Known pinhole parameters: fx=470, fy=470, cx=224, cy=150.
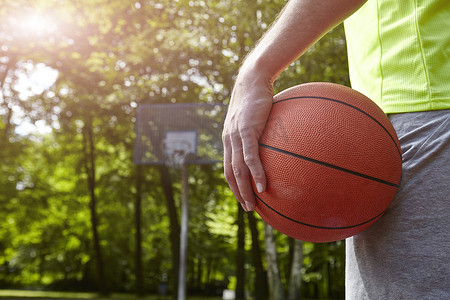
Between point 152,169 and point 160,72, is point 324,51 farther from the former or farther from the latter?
point 152,169

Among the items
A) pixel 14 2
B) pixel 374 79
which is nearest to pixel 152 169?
pixel 14 2

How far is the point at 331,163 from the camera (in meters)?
1.28

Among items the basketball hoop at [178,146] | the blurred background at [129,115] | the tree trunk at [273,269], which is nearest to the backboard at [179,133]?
the basketball hoop at [178,146]

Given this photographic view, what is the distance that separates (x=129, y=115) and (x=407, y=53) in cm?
1330

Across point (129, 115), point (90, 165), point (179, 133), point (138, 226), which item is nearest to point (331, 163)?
point (179, 133)

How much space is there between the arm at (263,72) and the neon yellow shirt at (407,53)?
183 mm

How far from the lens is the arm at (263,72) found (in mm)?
1169

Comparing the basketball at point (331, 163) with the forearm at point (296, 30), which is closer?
the forearm at point (296, 30)

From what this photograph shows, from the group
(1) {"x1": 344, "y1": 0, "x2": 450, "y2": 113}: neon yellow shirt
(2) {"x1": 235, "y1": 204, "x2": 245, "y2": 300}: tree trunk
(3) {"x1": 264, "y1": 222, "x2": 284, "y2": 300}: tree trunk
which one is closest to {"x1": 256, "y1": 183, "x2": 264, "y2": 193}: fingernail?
(1) {"x1": 344, "y1": 0, "x2": 450, "y2": 113}: neon yellow shirt

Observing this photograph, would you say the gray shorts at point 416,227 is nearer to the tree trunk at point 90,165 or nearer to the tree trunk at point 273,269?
the tree trunk at point 273,269

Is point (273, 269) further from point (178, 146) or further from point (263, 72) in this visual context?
point (263, 72)

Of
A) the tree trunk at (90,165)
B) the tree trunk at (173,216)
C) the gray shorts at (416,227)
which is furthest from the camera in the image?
the tree trunk at (90,165)

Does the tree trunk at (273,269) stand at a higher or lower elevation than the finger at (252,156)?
lower

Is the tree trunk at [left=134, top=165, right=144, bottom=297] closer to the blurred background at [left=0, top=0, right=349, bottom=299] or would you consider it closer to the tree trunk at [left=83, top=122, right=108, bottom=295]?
the blurred background at [left=0, top=0, right=349, bottom=299]
